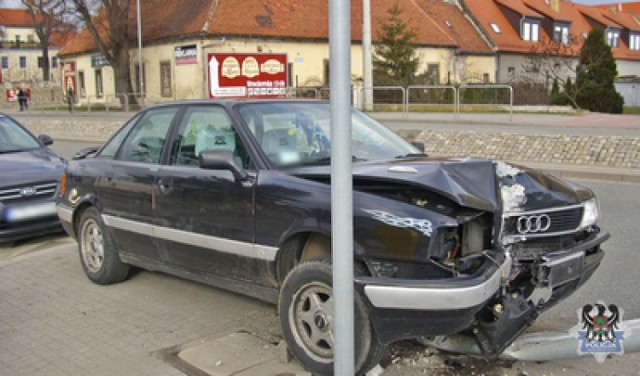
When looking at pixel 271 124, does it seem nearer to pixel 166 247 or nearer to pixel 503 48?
pixel 166 247

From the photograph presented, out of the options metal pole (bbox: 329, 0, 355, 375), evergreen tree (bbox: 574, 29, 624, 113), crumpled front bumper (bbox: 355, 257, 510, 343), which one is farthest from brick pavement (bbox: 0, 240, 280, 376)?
evergreen tree (bbox: 574, 29, 624, 113)

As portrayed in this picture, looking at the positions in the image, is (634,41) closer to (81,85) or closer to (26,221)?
(81,85)

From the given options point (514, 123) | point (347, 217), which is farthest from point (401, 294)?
point (514, 123)

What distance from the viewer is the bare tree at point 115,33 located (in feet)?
144

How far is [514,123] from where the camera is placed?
20609mm

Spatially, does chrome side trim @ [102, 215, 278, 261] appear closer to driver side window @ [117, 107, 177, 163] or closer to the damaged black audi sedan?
the damaged black audi sedan

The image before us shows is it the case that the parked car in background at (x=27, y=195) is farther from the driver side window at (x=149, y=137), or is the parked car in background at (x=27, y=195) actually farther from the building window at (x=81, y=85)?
the building window at (x=81, y=85)

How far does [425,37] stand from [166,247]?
1800 inches

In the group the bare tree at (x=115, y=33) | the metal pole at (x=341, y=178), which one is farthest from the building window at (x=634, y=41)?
the metal pole at (x=341, y=178)

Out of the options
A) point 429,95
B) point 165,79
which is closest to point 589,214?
point 429,95

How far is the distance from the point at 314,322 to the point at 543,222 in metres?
1.51

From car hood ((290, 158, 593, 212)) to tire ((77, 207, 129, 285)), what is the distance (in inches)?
95.4

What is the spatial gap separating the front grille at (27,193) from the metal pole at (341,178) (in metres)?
6.07

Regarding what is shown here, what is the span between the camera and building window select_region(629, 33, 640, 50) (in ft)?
213
